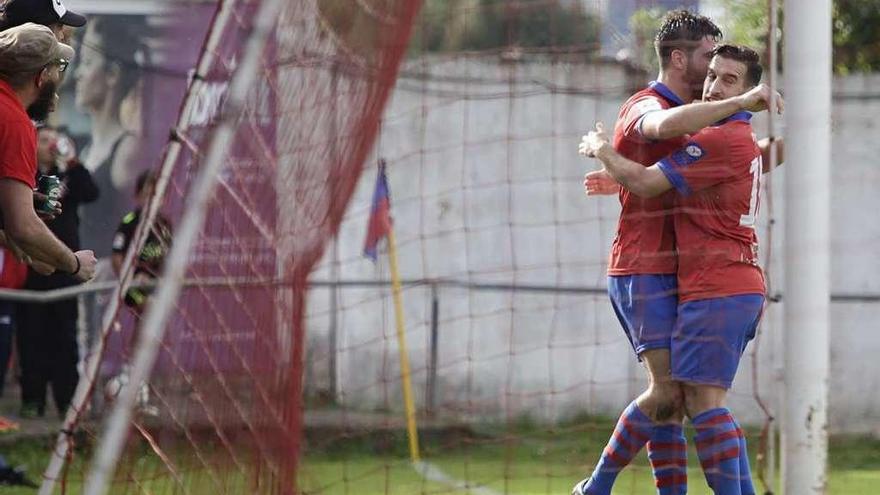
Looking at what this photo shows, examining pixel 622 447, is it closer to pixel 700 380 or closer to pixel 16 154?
pixel 700 380

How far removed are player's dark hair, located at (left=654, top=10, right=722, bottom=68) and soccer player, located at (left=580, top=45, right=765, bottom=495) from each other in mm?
203

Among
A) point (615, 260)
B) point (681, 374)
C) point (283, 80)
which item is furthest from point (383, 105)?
point (681, 374)

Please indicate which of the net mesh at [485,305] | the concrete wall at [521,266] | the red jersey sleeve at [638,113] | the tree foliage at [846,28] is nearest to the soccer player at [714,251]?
the red jersey sleeve at [638,113]

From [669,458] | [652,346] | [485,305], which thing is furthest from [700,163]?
[485,305]

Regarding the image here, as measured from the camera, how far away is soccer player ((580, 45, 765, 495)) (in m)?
6.09

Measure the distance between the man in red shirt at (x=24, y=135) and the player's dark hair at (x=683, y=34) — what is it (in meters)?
→ 2.15

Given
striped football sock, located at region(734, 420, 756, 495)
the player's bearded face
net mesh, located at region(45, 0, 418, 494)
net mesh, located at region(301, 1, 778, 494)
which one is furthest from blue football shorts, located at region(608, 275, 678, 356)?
net mesh, located at region(301, 1, 778, 494)

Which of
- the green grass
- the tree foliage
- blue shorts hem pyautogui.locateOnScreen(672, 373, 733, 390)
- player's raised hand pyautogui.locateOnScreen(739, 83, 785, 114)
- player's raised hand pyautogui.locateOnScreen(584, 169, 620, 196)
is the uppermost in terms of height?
the tree foliage

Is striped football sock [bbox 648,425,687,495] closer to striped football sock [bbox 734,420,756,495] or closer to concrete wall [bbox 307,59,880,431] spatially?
striped football sock [bbox 734,420,756,495]

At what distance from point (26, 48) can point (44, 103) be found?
1.45 feet

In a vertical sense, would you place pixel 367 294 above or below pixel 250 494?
above

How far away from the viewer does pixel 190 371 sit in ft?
21.2

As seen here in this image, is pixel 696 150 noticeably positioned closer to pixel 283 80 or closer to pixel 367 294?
pixel 283 80

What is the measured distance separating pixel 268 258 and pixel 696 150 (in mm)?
1552
